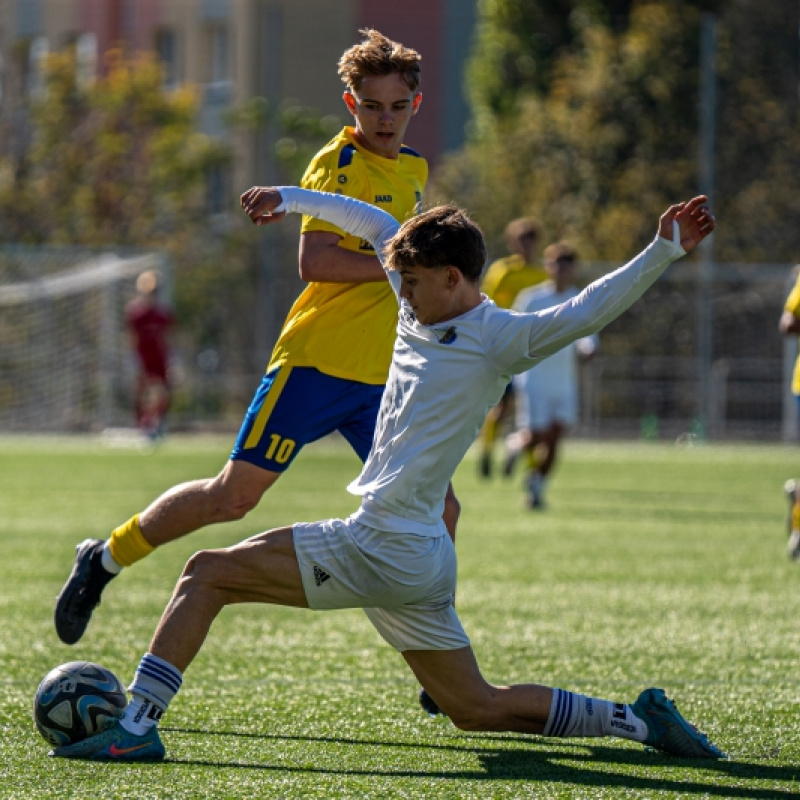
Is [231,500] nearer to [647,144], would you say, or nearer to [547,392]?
[547,392]

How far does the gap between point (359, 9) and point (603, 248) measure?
1115 cm

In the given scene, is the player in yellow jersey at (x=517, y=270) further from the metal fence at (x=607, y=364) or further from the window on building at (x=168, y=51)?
the window on building at (x=168, y=51)

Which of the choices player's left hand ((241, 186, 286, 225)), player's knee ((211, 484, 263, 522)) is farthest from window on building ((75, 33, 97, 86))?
player's left hand ((241, 186, 286, 225))

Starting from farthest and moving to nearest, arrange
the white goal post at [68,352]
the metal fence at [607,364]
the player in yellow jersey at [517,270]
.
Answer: the white goal post at [68,352], the metal fence at [607,364], the player in yellow jersey at [517,270]

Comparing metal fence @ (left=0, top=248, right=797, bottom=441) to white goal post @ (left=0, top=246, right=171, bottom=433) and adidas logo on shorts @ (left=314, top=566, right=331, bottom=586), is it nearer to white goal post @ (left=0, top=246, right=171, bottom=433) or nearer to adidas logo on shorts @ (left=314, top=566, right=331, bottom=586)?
white goal post @ (left=0, top=246, right=171, bottom=433)

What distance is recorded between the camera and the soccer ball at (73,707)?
4.65 meters

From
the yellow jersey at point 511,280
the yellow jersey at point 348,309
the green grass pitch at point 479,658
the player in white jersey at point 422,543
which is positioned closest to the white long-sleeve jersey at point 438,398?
the player in white jersey at point 422,543

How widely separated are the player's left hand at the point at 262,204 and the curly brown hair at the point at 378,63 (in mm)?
788

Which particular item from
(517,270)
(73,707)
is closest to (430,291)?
(73,707)

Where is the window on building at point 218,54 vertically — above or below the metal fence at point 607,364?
above

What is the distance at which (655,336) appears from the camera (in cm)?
2470

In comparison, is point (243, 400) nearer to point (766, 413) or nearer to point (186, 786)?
Answer: point (766, 413)

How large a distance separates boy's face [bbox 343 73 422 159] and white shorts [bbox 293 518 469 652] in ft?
5.46

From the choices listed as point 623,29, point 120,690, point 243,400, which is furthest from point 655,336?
point 120,690
